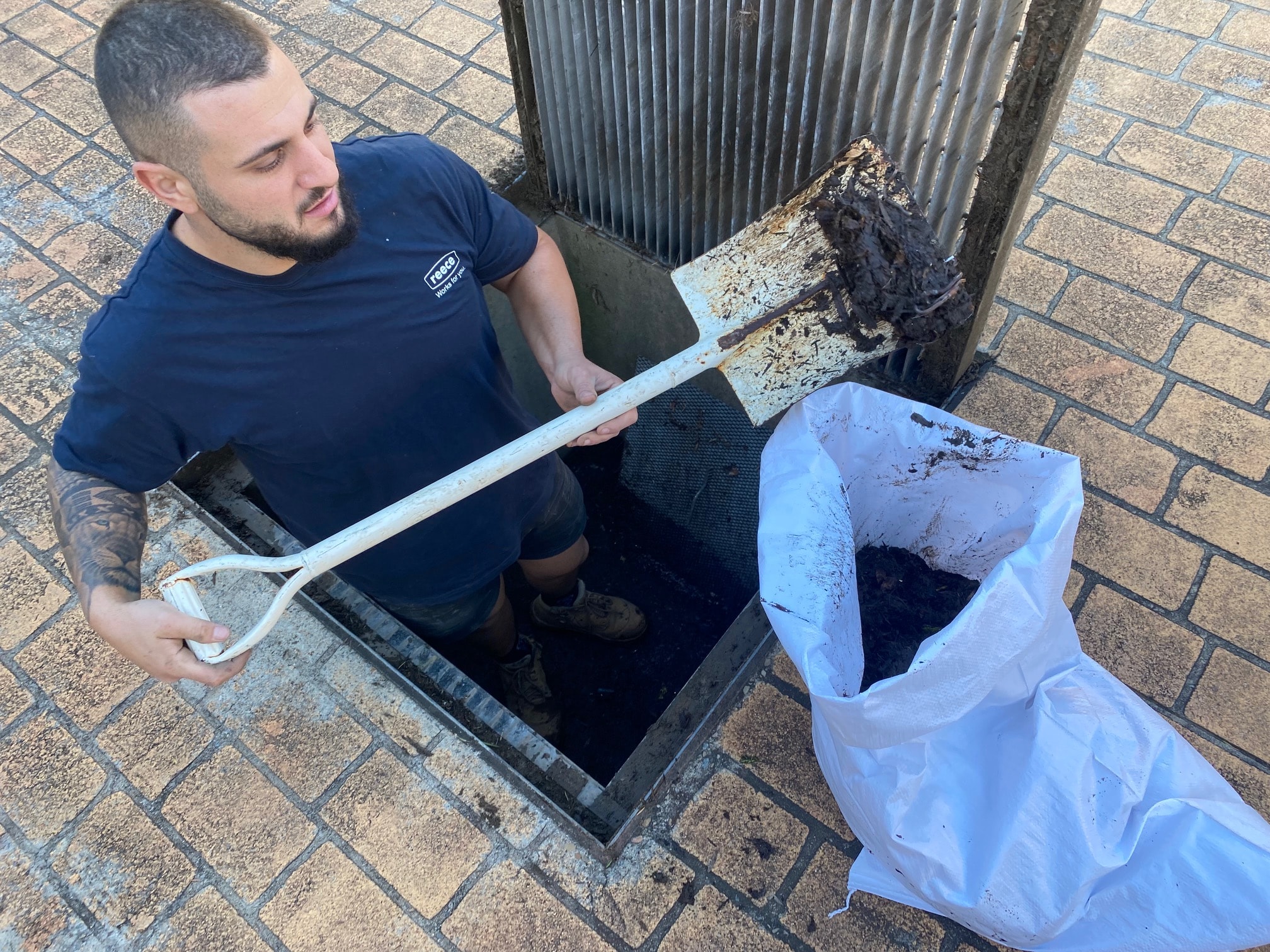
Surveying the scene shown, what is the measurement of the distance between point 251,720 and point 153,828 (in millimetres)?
301

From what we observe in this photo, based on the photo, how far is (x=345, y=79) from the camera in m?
3.33

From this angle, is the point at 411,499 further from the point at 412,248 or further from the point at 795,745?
the point at 795,745

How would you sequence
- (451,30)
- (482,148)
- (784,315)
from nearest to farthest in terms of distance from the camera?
(784,315), (482,148), (451,30)

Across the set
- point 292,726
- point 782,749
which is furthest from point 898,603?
point 292,726

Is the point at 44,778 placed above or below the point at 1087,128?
below

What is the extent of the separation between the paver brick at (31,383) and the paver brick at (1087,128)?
3.48 meters

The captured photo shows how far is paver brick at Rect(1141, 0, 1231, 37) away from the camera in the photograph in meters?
2.99

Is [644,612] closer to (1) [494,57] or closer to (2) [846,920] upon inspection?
(2) [846,920]

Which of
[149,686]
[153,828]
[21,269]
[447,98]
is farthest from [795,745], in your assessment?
[21,269]

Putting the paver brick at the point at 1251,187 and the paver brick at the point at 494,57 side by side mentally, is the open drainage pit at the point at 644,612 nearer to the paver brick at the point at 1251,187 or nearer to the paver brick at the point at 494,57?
the paver brick at the point at 494,57

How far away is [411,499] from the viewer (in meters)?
1.58

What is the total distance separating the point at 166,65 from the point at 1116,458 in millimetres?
2323

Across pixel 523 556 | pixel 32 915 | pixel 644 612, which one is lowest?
pixel 644 612

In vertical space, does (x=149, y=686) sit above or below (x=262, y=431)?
below
